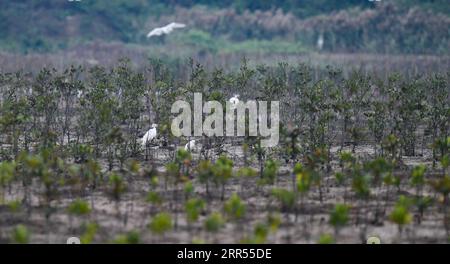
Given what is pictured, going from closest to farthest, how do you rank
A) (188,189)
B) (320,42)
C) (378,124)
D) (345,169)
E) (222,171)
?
(188,189) → (222,171) → (345,169) → (378,124) → (320,42)

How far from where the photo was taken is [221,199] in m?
12.1

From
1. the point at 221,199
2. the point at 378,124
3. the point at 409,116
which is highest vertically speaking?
the point at 409,116

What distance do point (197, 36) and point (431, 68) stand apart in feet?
65.2

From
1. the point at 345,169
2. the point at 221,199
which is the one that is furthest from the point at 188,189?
the point at 345,169

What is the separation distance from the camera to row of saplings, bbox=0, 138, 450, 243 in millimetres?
9586

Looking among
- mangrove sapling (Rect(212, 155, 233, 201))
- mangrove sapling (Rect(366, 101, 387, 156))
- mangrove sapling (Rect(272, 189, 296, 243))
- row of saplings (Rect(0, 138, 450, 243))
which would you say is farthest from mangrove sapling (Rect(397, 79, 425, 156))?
mangrove sapling (Rect(212, 155, 233, 201))

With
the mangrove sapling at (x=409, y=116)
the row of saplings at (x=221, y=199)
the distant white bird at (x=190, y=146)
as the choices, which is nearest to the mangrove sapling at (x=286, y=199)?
the row of saplings at (x=221, y=199)

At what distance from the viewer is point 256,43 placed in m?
45.8

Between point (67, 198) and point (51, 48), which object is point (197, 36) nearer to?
point (51, 48)

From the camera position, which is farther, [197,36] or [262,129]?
[197,36]

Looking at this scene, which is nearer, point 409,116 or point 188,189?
point 188,189

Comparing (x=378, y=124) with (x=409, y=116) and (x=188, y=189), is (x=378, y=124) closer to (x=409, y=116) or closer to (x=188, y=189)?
(x=409, y=116)

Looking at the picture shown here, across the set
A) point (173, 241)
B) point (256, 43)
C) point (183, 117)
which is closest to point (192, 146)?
point (183, 117)
